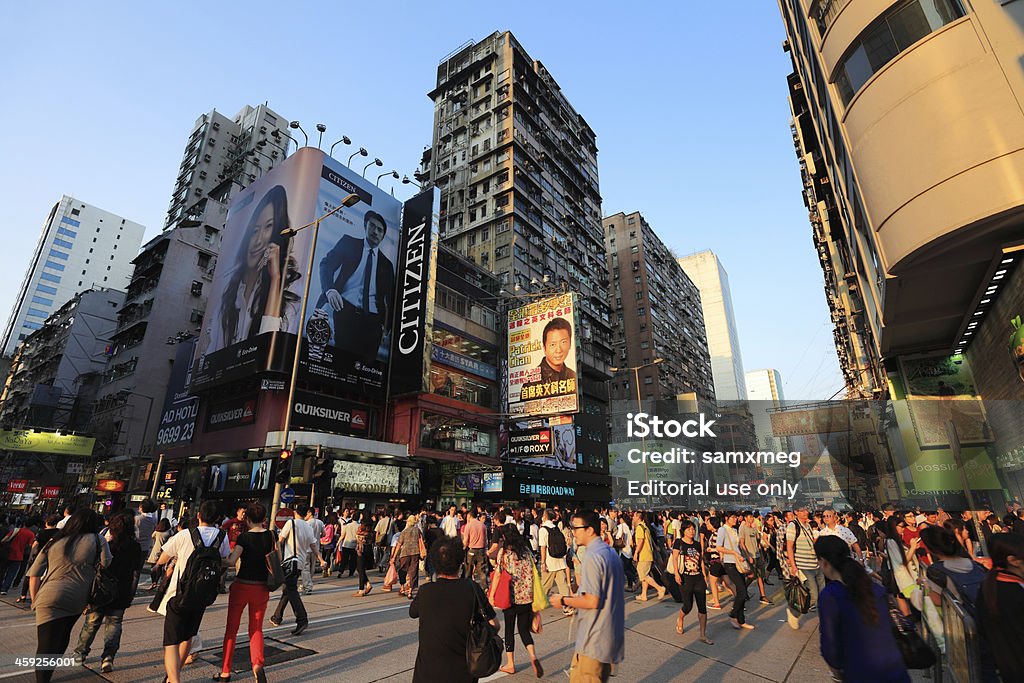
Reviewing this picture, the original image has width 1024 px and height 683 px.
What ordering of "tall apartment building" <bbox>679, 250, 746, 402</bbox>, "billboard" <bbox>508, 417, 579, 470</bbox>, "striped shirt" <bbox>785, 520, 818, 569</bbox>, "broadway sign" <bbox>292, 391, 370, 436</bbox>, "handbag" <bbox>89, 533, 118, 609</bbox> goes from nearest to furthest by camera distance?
"handbag" <bbox>89, 533, 118, 609</bbox> → "striped shirt" <bbox>785, 520, 818, 569</bbox> → "billboard" <bbox>508, 417, 579, 470</bbox> → "broadway sign" <bbox>292, 391, 370, 436</bbox> → "tall apartment building" <bbox>679, 250, 746, 402</bbox>

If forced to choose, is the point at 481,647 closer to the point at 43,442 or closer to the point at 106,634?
the point at 106,634

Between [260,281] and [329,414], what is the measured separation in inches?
357

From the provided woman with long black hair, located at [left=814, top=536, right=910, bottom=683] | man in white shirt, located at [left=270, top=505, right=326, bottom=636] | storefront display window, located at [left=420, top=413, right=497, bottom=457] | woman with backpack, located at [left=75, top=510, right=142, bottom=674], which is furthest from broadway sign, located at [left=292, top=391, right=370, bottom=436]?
woman with long black hair, located at [left=814, top=536, right=910, bottom=683]

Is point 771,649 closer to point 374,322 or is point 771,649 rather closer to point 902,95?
point 902,95

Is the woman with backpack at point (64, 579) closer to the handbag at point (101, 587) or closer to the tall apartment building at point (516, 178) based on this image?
the handbag at point (101, 587)

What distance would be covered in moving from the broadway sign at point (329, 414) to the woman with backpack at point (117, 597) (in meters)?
22.4

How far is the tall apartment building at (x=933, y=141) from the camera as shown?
11414 mm

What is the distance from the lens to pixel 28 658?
5965 mm

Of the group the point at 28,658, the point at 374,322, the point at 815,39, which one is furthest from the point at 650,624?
the point at 374,322

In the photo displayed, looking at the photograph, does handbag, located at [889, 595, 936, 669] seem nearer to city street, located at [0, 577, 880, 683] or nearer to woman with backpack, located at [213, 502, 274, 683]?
city street, located at [0, 577, 880, 683]

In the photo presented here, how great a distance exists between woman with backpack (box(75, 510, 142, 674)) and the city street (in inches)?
8.8

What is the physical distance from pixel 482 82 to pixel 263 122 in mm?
43552

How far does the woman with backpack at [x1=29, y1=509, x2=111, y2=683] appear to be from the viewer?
4758 millimetres

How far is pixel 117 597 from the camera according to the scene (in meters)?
5.63
